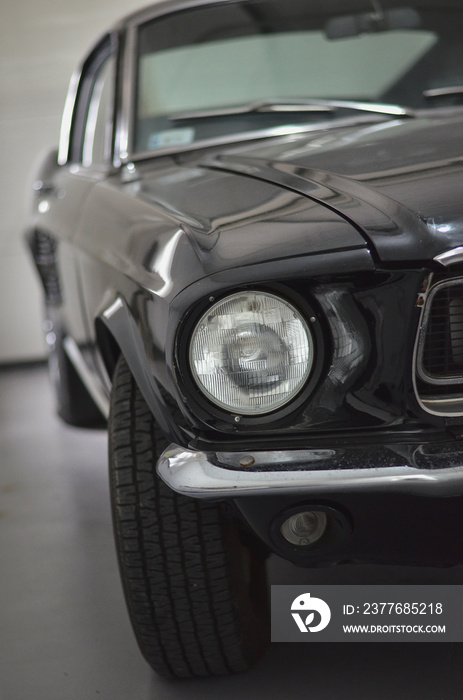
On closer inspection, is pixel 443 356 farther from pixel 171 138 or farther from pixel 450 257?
pixel 171 138

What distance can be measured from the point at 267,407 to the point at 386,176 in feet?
1.54

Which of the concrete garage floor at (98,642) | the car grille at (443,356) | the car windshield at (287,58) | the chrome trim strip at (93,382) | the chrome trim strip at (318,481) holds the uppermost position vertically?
the car windshield at (287,58)

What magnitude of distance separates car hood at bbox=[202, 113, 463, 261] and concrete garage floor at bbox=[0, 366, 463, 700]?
0.85 m

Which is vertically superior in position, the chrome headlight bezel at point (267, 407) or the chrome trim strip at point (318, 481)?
the chrome headlight bezel at point (267, 407)

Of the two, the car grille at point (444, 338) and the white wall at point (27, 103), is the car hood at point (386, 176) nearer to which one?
the car grille at point (444, 338)

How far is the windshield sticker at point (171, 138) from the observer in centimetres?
224

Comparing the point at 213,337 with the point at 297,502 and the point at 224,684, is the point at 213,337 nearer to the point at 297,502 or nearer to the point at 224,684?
the point at 297,502

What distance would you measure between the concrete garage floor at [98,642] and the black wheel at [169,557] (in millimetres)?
119

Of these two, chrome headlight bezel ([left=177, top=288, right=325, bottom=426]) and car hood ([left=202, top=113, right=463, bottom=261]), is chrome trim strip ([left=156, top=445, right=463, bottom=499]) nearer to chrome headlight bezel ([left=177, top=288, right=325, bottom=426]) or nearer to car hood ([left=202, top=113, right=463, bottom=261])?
chrome headlight bezel ([left=177, top=288, right=325, bottom=426])

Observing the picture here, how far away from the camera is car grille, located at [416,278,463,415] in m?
1.25

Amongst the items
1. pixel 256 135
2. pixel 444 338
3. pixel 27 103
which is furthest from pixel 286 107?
pixel 27 103

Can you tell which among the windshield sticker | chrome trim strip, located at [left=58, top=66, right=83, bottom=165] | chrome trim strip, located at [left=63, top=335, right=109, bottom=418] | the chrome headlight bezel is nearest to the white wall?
chrome trim strip, located at [left=58, top=66, right=83, bottom=165]

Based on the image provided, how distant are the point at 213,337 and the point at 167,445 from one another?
0.89ft

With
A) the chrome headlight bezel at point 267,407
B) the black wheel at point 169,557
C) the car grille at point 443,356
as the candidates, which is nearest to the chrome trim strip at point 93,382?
the black wheel at point 169,557
